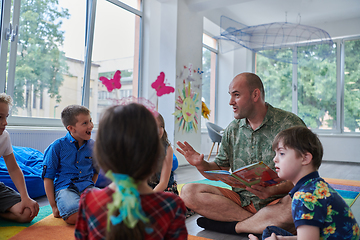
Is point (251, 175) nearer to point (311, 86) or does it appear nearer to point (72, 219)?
point (72, 219)

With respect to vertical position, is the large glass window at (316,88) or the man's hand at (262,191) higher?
the large glass window at (316,88)

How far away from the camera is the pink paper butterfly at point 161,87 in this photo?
4.35 m

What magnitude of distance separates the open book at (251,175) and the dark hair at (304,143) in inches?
6.7

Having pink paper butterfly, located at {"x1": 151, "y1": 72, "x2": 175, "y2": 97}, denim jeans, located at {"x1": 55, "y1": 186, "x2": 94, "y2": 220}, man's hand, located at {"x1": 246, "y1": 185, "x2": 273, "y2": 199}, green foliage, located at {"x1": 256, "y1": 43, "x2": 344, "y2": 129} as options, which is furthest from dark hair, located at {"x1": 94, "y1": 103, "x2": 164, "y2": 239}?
green foliage, located at {"x1": 256, "y1": 43, "x2": 344, "y2": 129}

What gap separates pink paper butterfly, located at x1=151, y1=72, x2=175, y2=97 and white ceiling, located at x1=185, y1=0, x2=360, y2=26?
1.46 meters

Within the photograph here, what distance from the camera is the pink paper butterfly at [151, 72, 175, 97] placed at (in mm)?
4348

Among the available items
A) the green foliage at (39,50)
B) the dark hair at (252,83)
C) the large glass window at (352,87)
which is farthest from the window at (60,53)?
the large glass window at (352,87)

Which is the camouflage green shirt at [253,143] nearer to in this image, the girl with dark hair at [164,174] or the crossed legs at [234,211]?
the crossed legs at [234,211]

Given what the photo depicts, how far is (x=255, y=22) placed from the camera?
22.2 ft

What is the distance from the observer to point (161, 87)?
4.45m

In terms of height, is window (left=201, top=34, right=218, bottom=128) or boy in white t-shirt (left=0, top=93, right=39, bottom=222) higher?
window (left=201, top=34, right=218, bottom=128)

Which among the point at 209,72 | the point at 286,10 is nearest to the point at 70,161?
the point at 286,10

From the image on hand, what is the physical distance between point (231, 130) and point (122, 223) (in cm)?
135

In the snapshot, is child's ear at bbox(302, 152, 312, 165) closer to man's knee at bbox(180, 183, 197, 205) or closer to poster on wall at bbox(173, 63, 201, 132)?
man's knee at bbox(180, 183, 197, 205)
